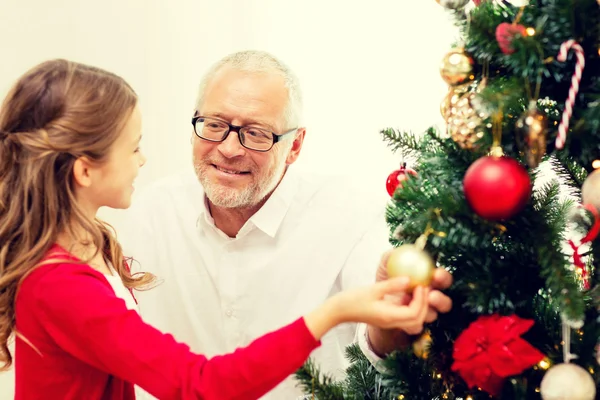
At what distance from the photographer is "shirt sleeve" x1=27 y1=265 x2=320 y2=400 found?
90 cm

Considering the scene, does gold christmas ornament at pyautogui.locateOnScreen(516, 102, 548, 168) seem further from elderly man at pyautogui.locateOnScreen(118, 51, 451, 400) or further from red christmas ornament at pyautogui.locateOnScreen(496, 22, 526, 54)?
elderly man at pyautogui.locateOnScreen(118, 51, 451, 400)

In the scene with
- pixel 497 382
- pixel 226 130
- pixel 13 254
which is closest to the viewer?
pixel 497 382

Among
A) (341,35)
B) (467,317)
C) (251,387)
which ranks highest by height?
(341,35)

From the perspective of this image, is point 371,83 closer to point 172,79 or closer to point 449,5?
point 172,79

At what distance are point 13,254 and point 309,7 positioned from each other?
1.36 metres

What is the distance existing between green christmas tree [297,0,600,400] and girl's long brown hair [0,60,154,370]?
485mm

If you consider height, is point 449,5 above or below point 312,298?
above

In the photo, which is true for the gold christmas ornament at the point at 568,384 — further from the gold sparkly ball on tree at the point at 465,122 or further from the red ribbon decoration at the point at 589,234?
the gold sparkly ball on tree at the point at 465,122

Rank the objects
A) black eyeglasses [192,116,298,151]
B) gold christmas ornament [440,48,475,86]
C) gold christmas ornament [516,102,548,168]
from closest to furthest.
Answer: gold christmas ornament [516,102,548,168] → gold christmas ornament [440,48,475,86] → black eyeglasses [192,116,298,151]

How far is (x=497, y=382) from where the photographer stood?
2.93 ft

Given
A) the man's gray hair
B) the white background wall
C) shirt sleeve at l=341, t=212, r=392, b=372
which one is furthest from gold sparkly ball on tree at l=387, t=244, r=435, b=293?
the white background wall

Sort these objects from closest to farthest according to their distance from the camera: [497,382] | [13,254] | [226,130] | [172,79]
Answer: [497,382] < [13,254] < [226,130] < [172,79]

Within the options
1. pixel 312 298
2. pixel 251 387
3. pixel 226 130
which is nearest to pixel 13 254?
pixel 251 387

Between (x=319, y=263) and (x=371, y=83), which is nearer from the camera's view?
(x=319, y=263)
